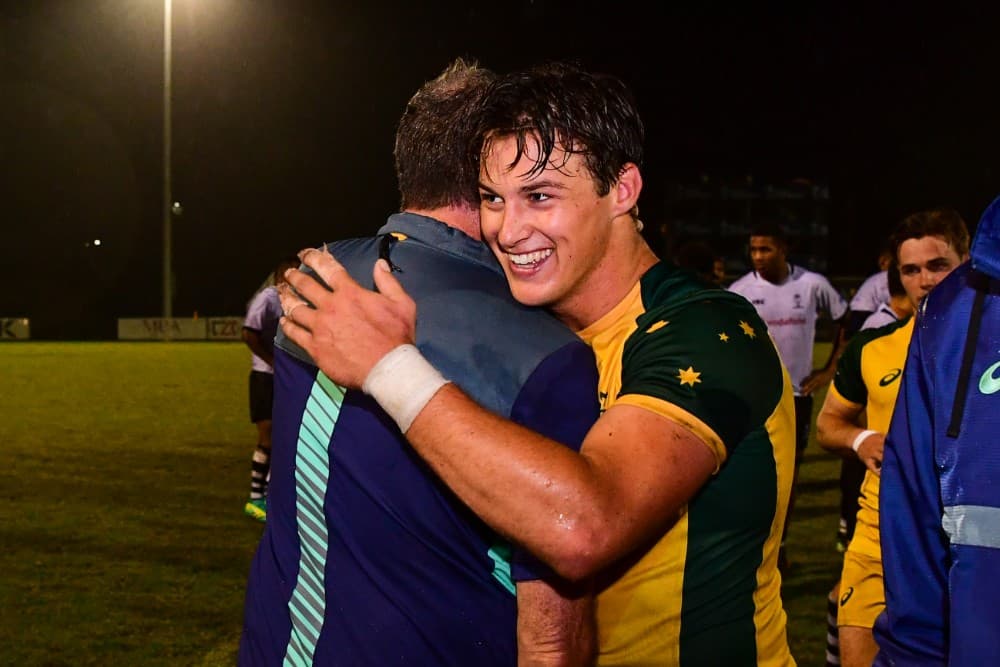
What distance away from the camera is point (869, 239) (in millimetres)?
55594

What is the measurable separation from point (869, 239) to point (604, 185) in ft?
185

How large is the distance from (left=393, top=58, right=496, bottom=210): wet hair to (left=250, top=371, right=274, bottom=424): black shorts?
8.17 metres

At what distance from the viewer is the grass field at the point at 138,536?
19.8 ft

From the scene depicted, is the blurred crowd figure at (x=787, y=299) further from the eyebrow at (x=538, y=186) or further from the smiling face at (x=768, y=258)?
the eyebrow at (x=538, y=186)

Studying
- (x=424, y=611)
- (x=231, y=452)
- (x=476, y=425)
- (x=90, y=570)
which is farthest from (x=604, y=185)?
(x=231, y=452)

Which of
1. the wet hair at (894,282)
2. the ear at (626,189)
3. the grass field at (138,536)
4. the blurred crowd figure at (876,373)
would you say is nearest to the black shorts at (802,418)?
the grass field at (138,536)

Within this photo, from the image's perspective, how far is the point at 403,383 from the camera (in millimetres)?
1887

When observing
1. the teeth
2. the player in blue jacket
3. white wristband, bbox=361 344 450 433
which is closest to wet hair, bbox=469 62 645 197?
the teeth

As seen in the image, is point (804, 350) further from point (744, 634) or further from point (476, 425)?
point (476, 425)

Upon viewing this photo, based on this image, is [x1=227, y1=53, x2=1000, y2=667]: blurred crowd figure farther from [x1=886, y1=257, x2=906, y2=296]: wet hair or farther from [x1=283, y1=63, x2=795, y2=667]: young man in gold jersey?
[x1=886, y1=257, x2=906, y2=296]: wet hair

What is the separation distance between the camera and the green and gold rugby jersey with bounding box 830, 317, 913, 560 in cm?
479

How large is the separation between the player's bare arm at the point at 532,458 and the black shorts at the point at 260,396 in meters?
8.49

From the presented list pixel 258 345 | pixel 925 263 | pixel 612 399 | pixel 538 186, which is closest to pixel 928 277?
pixel 925 263

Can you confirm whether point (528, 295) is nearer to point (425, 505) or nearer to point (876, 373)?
point (425, 505)
